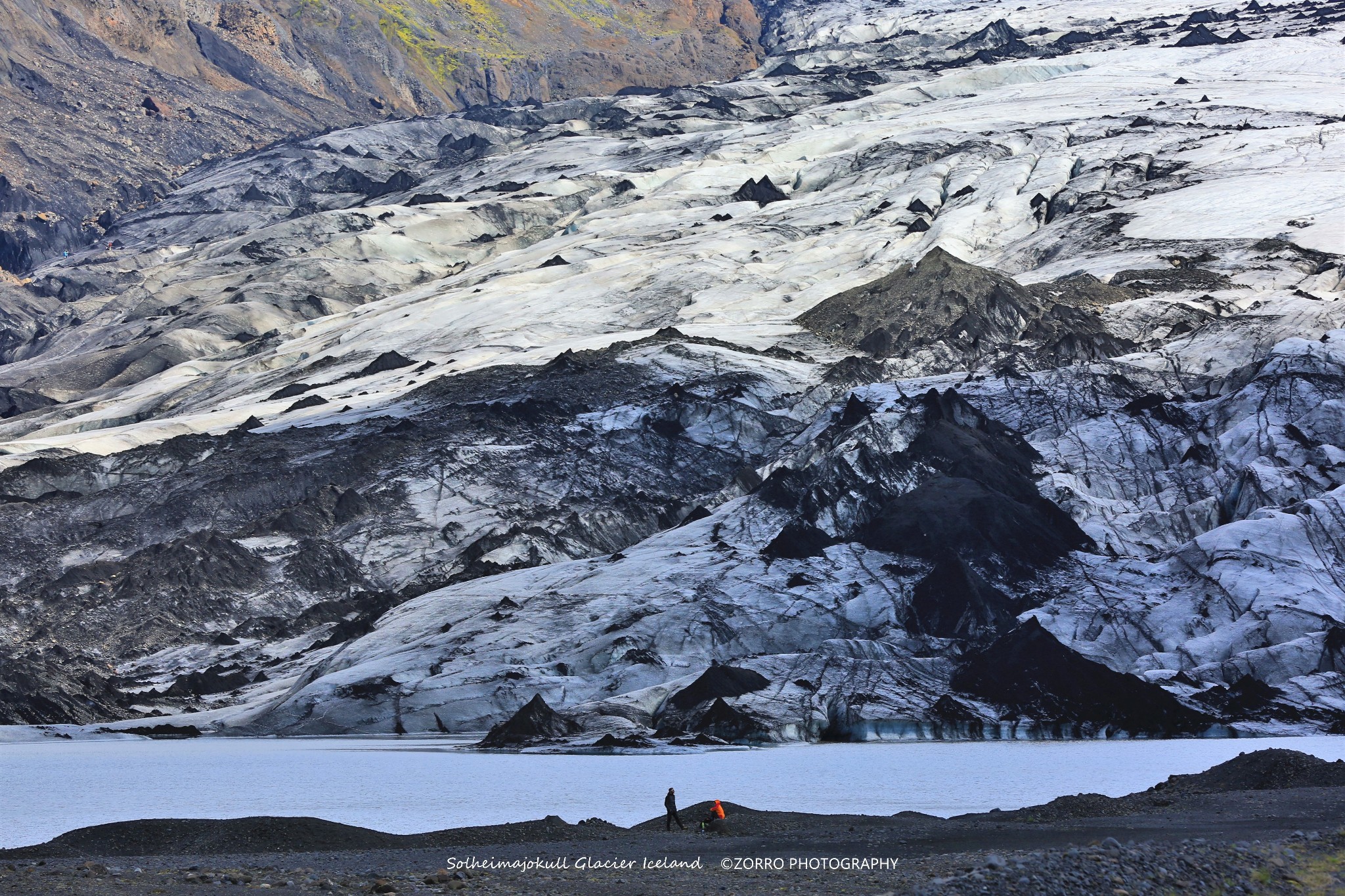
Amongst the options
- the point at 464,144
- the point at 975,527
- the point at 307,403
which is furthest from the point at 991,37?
the point at 975,527

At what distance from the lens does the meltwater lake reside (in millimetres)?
32031

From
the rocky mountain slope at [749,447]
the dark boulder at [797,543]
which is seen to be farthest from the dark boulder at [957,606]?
the dark boulder at [797,543]

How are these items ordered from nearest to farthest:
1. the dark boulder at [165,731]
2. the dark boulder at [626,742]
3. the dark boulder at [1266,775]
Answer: the dark boulder at [1266,775], the dark boulder at [626,742], the dark boulder at [165,731]

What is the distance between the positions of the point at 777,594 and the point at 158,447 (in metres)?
41.7

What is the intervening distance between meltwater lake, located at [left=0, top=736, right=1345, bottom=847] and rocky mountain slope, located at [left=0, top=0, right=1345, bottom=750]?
3471mm

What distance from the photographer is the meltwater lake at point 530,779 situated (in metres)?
32.0

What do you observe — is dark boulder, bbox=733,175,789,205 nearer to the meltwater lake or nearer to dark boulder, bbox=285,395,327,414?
dark boulder, bbox=285,395,327,414

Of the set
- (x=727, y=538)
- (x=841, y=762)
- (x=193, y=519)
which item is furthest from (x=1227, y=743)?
(x=193, y=519)

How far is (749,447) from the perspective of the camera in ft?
259

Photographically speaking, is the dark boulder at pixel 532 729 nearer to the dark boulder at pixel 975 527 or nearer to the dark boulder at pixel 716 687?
the dark boulder at pixel 716 687

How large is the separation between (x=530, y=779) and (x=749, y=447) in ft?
140

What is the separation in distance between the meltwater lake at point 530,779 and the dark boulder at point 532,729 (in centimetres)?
139

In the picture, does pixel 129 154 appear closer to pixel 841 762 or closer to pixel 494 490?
pixel 494 490

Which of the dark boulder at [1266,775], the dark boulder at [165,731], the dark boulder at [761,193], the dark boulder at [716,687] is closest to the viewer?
the dark boulder at [1266,775]
